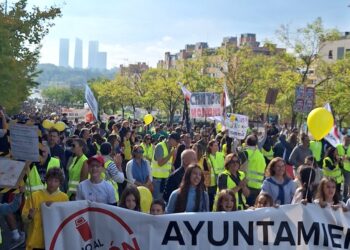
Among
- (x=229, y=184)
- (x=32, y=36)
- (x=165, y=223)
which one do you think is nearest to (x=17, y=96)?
(x=32, y=36)

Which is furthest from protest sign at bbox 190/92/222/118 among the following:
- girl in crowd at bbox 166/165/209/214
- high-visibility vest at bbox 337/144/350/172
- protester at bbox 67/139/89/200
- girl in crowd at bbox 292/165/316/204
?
girl in crowd at bbox 166/165/209/214

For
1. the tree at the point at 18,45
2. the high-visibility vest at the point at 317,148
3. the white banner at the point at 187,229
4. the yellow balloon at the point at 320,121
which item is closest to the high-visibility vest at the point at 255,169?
the yellow balloon at the point at 320,121

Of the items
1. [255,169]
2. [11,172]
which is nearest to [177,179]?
[255,169]

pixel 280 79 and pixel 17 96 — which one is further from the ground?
pixel 280 79

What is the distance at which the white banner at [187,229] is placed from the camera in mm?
5488

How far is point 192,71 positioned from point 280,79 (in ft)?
38.4

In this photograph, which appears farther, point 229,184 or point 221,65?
point 221,65

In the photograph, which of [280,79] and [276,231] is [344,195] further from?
[280,79]

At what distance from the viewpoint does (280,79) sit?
4022 cm

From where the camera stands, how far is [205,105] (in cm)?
1789

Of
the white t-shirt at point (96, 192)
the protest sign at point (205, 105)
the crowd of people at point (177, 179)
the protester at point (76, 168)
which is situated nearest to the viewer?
the crowd of people at point (177, 179)

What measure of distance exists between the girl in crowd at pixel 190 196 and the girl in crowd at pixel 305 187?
3.79 feet

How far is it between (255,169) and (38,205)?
4770mm

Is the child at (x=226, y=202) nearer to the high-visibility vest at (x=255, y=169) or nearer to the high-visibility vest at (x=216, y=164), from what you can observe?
the high-visibility vest at (x=255, y=169)
